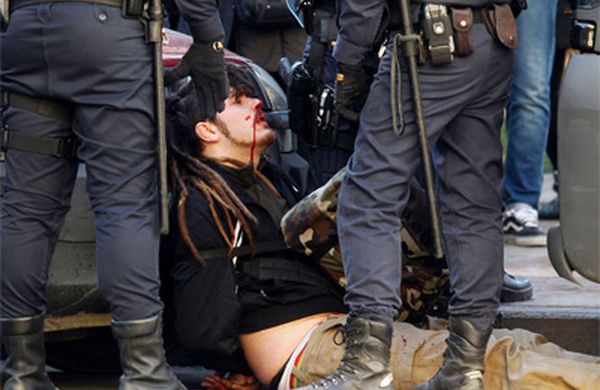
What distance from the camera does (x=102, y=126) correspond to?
13.2 ft

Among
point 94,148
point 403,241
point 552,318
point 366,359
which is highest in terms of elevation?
point 94,148

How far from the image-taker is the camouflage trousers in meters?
4.11

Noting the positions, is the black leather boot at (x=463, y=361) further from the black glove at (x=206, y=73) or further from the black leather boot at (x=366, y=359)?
the black glove at (x=206, y=73)

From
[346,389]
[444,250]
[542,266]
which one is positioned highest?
[444,250]

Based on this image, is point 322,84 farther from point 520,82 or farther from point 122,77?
point 520,82

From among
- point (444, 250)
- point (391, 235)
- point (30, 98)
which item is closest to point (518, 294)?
point (444, 250)

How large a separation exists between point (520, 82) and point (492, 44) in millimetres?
Answer: 2127

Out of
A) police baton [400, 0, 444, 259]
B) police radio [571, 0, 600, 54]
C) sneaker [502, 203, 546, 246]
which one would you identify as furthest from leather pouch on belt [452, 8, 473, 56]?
sneaker [502, 203, 546, 246]

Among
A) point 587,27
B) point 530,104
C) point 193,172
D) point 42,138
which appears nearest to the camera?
point 587,27

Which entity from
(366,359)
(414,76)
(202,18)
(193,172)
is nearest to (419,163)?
(414,76)

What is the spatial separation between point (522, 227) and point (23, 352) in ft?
8.75

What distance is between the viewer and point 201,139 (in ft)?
15.5

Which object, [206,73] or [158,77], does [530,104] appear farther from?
[158,77]

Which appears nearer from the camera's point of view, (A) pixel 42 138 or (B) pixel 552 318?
(A) pixel 42 138
